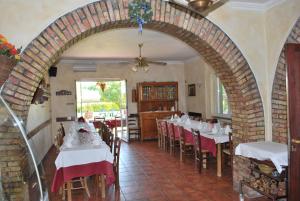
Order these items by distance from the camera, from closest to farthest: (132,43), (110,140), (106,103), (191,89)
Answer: (110,140) → (132,43) → (191,89) → (106,103)

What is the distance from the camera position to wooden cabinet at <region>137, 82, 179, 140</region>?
10.1m

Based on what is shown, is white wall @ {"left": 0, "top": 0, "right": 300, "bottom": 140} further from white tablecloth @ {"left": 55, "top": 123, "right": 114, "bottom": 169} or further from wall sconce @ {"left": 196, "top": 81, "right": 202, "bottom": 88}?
wall sconce @ {"left": 196, "top": 81, "right": 202, "bottom": 88}

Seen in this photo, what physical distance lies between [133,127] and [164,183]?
553 cm

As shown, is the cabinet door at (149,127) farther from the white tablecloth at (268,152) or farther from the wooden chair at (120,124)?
the white tablecloth at (268,152)

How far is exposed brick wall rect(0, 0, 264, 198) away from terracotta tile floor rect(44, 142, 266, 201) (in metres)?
0.56

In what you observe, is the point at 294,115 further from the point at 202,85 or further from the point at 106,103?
the point at 106,103

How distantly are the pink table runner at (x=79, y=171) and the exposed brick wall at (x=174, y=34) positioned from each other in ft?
3.71

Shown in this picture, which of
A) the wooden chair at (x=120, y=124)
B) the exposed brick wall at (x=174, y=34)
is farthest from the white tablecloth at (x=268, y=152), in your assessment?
the wooden chair at (x=120, y=124)

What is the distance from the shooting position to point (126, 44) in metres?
7.02

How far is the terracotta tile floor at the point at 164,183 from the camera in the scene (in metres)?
4.45

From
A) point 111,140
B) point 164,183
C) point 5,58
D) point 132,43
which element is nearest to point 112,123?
point 132,43

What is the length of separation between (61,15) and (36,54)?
1.91 feet

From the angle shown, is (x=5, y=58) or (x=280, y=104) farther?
(x=280, y=104)

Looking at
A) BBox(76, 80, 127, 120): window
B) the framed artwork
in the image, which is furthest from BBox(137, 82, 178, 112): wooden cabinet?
BBox(76, 80, 127, 120): window
